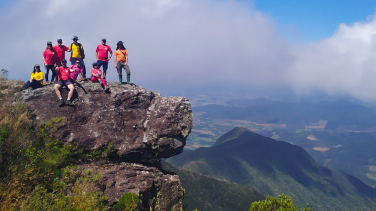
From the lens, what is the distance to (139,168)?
15.0 m

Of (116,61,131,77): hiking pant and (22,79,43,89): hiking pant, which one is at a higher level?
(116,61,131,77): hiking pant

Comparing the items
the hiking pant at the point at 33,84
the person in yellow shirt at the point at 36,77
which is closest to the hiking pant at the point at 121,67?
the person in yellow shirt at the point at 36,77

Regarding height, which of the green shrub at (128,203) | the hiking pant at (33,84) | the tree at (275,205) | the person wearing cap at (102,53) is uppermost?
the person wearing cap at (102,53)

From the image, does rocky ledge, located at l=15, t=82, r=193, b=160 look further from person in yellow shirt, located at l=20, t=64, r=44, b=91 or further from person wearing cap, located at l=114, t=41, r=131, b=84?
person wearing cap, located at l=114, t=41, r=131, b=84

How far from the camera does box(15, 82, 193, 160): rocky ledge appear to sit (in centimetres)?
1480

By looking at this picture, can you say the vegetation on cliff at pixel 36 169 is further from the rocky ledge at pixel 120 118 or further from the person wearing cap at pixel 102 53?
the person wearing cap at pixel 102 53

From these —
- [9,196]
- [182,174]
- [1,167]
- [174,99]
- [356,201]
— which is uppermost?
[174,99]

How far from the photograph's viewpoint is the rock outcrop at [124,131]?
545 inches

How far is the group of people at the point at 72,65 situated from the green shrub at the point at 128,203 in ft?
27.1

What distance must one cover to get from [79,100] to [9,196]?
9137 mm

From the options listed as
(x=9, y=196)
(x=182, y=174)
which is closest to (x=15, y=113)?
(x=9, y=196)

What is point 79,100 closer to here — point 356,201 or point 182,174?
point 182,174

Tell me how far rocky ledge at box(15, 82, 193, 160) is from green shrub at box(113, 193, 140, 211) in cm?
360

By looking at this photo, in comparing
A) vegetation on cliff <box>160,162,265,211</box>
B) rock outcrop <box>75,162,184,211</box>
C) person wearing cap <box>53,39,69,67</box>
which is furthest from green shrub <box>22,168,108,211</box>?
vegetation on cliff <box>160,162,265,211</box>
